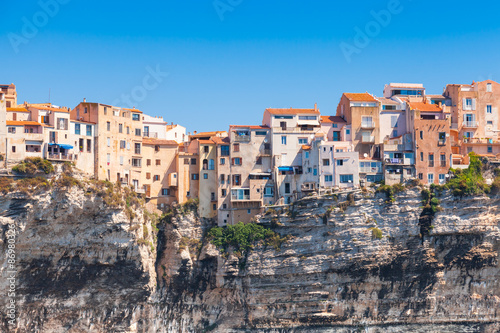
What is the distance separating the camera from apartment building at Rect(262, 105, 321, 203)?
6831 centimetres

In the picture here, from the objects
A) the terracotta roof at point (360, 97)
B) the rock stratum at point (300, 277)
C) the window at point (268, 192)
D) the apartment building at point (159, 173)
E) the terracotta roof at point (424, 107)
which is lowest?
the rock stratum at point (300, 277)

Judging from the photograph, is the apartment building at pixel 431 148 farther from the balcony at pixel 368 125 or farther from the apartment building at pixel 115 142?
the apartment building at pixel 115 142

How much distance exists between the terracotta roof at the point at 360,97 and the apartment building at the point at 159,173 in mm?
13909

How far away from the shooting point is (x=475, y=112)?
241ft

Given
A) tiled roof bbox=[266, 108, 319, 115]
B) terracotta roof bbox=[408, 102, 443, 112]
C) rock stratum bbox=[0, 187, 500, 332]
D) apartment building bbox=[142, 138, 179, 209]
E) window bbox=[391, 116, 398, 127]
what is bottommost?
rock stratum bbox=[0, 187, 500, 332]

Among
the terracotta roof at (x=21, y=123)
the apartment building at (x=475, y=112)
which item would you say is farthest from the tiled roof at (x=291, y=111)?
the terracotta roof at (x=21, y=123)

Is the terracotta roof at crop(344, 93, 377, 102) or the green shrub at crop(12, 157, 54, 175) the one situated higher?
the terracotta roof at crop(344, 93, 377, 102)

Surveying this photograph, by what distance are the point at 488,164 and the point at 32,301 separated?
33.7 m

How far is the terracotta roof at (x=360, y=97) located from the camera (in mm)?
71000

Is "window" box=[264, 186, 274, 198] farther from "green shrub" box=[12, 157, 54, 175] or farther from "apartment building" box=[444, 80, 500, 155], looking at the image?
"green shrub" box=[12, 157, 54, 175]

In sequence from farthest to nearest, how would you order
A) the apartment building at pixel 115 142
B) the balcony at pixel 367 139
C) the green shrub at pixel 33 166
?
the balcony at pixel 367 139 < the apartment building at pixel 115 142 < the green shrub at pixel 33 166

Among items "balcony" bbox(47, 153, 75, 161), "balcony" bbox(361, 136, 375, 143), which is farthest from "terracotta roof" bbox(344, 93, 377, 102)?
"balcony" bbox(47, 153, 75, 161)

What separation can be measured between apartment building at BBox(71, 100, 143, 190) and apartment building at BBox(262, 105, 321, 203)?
32.4 feet

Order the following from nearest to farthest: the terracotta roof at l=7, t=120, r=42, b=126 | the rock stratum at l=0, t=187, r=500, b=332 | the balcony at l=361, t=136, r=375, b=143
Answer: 1. the terracotta roof at l=7, t=120, r=42, b=126
2. the rock stratum at l=0, t=187, r=500, b=332
3. the balcony at l=361, t=136, r=375, b=143
